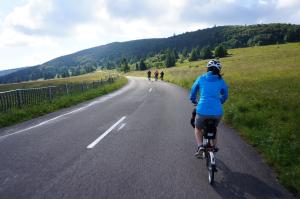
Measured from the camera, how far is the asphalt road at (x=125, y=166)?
471 centimetres

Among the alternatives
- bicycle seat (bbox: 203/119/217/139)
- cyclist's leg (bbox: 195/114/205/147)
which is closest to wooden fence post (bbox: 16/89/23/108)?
cyclist's leg (bbox: 195/114/205/147)

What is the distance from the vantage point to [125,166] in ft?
19.4

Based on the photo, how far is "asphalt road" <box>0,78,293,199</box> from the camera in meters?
4.71

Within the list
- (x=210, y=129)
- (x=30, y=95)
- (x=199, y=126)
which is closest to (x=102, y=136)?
(x=199, y=126)

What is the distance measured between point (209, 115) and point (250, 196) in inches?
60.1

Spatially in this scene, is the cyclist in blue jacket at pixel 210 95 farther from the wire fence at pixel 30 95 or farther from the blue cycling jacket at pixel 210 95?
the wire fence at pixel 30 95

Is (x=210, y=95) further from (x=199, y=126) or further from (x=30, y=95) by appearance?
(x=30, y=95)

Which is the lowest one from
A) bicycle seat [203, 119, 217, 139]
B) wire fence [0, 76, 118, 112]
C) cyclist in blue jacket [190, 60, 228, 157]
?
wire fence [0, 76, 118, 112]

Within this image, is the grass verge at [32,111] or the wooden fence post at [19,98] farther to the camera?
the wooden fence post at [19,98]

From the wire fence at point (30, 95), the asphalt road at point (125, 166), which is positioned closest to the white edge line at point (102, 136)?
the asphalt road at point (125, 166)

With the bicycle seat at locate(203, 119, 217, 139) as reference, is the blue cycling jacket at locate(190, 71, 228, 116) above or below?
above

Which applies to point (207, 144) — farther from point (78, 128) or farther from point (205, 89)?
point (78, 128)

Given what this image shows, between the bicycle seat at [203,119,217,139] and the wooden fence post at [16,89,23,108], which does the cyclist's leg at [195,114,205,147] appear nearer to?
the bicycle seat at [203,119,217,139]

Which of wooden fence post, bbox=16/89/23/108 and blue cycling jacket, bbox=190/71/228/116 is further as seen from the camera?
wooden fence post, bbox=16/89/23/108
